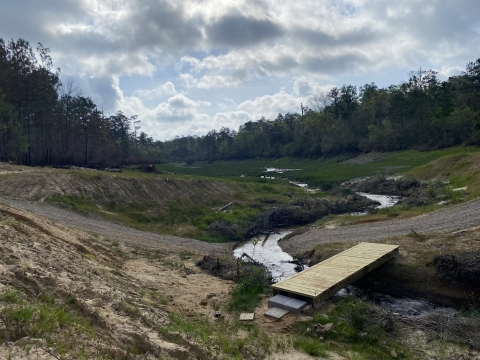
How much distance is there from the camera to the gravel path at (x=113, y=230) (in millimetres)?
23516

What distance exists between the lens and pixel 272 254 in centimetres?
2288

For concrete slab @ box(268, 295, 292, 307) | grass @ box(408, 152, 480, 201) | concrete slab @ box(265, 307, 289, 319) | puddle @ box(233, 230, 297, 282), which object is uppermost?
grass @ box(408, 152, 480, 201)

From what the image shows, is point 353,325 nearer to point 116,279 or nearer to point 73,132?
point 116,279

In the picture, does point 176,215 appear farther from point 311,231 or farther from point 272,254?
point 272,254

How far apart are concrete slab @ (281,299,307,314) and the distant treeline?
4119cm

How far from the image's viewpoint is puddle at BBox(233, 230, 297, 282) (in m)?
19.1

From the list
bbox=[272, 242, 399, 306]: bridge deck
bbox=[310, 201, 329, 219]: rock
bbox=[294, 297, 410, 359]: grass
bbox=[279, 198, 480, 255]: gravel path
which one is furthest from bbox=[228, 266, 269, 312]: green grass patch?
bbox=[310, 201, 329, 219]: rock

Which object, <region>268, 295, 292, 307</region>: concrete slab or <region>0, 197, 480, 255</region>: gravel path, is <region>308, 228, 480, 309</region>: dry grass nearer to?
<region>0, 197, 480, 255</region>: gravel path

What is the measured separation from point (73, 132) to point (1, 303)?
216ft

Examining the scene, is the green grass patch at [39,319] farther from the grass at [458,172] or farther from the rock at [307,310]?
the grass at [458,172]

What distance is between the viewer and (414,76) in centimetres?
8938

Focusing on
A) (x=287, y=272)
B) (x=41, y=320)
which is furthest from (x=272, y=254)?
(x=41, y=320)

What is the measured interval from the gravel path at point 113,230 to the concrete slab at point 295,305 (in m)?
10.9

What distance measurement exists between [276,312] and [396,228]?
13.8 m
